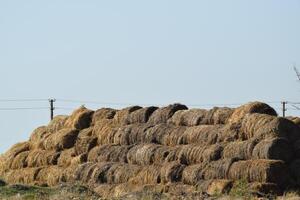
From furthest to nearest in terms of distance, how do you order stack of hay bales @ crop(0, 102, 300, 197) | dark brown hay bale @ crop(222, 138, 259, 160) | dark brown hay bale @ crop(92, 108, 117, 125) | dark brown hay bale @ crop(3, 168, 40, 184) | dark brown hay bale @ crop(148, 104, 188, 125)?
dark brown hay bale @ crop(92, 108, 117, 125)
dark brown hay bale @ crop(3, 168, 40, 184)
dark brown hay bale @ crop(148, 104, 188, 125)
dark brown hay bale @ crop(222, 138, 259, 160)
stack of hay bales @ crop(0, 102, 300, 197)

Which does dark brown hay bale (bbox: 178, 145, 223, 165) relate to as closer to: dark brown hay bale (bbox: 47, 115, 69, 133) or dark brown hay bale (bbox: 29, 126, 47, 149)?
dark brown hay bale (bbox: 47, 115, 69, 133)

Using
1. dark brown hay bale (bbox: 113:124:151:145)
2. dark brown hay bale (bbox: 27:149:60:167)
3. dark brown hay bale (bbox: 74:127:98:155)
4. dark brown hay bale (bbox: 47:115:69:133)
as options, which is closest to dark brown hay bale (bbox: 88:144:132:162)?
dark brown hay bale (bbox: 113:124:151:145)

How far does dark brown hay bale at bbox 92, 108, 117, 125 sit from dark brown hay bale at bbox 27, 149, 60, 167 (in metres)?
2.12

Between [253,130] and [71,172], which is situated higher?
[253,130]

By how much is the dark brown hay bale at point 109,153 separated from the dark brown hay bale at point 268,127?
5837mm

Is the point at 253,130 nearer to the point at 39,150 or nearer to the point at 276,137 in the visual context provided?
the point at 276,137

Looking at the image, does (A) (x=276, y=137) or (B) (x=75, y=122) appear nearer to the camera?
(A) (x=276, y=137)

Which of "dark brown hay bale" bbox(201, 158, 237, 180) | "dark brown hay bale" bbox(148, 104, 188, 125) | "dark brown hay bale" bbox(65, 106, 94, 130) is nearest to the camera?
"dark brown hay bale" bbox(201, 158, 237, 180)

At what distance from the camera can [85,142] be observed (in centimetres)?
3512

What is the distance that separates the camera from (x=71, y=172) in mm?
33844

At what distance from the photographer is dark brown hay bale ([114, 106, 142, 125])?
114 feet

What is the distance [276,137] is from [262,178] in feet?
6.14

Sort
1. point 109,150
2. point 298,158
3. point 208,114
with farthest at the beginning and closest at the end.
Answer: point 109,150 < point 208,114 < point 298,158

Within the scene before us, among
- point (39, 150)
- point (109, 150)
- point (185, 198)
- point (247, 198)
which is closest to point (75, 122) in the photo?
point (39, 150)
